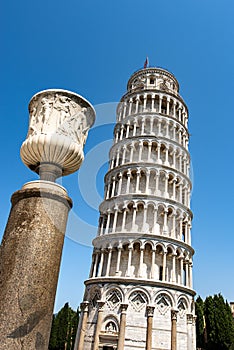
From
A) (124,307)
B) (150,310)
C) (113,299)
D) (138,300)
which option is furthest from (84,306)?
(150,310)

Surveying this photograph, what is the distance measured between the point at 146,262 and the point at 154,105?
16465mm

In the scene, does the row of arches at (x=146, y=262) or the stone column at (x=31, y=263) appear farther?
the row of arches at (x=146, y=262)

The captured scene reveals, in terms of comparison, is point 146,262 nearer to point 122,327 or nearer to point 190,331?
point 122,327

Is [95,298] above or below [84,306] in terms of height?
above

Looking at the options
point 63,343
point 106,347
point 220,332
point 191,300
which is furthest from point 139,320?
point 63,343

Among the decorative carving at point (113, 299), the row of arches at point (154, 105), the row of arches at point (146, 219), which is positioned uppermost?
the row of arches at point (154, 105)

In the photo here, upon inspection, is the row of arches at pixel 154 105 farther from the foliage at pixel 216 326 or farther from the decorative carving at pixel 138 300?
the foliage at pixel 216 326

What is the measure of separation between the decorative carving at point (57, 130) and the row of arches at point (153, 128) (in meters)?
24.2

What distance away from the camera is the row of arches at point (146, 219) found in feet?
78.0

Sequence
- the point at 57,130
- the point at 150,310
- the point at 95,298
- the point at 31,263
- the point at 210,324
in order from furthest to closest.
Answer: the point at 210,324 < the point at 95,298 < the point at 150,310 < the point at 57,130 < the point at 31,263

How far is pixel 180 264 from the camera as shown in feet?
76.5

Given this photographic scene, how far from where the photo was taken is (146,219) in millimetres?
24094

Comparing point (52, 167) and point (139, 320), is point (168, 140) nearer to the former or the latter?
point (139, 320)

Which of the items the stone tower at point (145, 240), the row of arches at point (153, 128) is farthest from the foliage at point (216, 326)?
the row of arches at point (153, 128)
